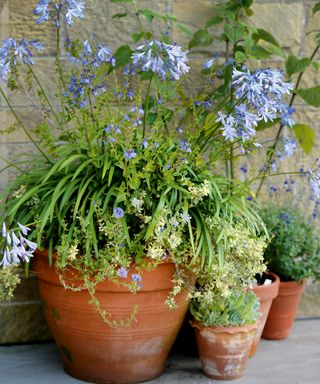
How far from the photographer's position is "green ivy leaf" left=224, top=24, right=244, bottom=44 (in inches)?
119

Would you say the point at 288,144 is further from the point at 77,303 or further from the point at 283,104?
the point at 77,303

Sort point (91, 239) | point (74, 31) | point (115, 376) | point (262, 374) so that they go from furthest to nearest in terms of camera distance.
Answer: point (74, 31)
point (262, 374)
point (115, 376)
point (91, 239)

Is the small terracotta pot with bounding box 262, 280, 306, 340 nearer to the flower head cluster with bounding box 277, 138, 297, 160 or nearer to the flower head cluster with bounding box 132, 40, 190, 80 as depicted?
the flower head cluster with bounding box 277, 138, 297, 160

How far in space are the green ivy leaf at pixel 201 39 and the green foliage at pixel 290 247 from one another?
0.81 meters

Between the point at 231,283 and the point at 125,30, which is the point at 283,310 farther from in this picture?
the point at 125,30

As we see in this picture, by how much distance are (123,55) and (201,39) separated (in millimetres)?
411

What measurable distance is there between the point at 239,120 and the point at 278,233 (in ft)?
2.65

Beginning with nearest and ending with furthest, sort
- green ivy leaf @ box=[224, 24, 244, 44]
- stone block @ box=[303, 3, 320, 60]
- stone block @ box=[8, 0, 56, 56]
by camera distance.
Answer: green ivy leaf @ box=[224, 24, 244, 44]
stone block @ box=[8, 0, 56, 56]
stone block @ box=[303, 3, 320, 60]

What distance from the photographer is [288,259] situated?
329 centimetres

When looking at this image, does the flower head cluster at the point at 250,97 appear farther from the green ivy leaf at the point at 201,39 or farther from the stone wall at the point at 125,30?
the stone wall at the point at 125,30

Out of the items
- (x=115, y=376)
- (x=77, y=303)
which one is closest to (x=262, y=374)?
(x=115, y=376)

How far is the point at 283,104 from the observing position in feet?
11.1

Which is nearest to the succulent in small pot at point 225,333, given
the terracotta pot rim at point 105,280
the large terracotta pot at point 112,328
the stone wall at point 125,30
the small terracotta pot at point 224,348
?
the small terracotta pot at point 224,348

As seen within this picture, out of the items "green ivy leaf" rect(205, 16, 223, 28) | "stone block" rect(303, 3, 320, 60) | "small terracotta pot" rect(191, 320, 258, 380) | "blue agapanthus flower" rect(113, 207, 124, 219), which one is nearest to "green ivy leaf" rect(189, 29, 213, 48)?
"green ivy leaf" rect(205, 16, 223, 28)
